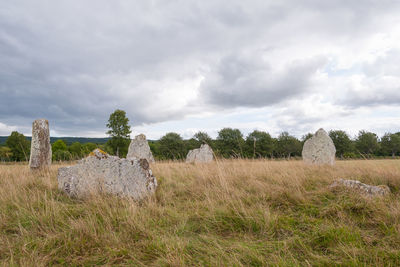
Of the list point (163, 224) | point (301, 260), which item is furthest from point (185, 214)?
point (301, 260)

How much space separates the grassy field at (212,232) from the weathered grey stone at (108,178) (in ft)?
1.18

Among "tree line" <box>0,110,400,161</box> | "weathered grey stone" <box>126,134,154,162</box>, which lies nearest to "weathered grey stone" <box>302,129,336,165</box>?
"weathered grey stone" <box>126,134,154,162</box>

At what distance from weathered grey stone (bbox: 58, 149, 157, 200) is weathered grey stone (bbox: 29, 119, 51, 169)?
3.84 meters

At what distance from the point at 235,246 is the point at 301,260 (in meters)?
0.68

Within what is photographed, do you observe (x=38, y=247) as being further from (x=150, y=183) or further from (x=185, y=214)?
(x=150, y=183)

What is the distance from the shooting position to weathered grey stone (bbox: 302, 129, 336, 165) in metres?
11.1

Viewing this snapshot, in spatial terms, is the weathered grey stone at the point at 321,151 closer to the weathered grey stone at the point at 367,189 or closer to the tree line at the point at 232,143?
the weathered grey stone at the point at 367,189

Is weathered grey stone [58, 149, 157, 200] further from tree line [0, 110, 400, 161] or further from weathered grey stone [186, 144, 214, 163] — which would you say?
tree line [0, 110, 400, 161]

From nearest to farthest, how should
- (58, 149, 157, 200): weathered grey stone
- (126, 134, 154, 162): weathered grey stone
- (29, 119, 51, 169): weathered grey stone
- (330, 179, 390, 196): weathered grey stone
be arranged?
(330, 179, 390, 196): weathered grey stone < (58, 149, 157, 200): weathered grey stone < (29, 119, 51, 169): weathered grey stone < (126, 134, 154, 162): weathered grey stone

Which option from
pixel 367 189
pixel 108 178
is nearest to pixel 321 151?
pixel 367 189

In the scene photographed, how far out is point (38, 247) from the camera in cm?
261

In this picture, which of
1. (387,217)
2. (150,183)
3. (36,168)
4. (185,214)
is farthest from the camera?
(36,168)

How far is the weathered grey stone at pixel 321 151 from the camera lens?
1109 centimetres

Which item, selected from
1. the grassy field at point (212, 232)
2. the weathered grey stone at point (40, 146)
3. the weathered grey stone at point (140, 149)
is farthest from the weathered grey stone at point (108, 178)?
the weathered grey stone at point (140, 149)
